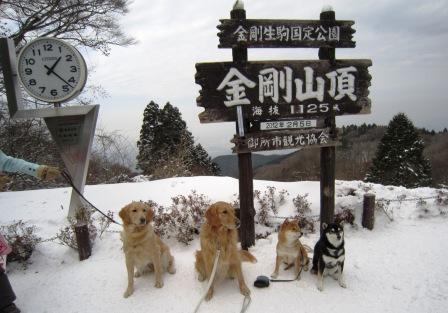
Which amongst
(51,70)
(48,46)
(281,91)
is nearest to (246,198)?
(281,91)

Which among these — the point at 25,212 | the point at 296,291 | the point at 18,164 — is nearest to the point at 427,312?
the point at 296,291

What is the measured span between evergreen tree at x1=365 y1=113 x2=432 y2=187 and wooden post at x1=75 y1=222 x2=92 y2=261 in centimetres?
2373

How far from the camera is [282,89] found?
4.62m

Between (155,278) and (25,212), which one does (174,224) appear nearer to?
(155,278)

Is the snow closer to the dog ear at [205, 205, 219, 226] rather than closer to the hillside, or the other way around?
the dog ear at [205, 205, 219, 226]

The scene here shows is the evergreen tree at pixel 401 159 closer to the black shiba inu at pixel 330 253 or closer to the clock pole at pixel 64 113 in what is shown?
the black shiba inu at pixel 330 253

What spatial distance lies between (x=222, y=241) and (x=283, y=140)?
1.88m

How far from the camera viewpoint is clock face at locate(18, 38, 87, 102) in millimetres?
5027

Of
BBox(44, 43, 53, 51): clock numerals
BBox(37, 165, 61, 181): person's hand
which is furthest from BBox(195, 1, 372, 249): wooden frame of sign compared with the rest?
BBox(44, 43, 53, 51): clock numerals

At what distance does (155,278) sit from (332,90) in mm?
3749

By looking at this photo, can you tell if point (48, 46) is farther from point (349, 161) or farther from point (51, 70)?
point (349, 161)

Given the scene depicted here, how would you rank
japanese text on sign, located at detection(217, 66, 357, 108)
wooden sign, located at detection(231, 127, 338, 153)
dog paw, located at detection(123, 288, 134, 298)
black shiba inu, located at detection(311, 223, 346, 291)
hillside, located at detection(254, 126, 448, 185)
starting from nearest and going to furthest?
black shiba inu, located at detection(311, 223, 346, 291), dog paw, located at detection(123, 288, 134, 298), japanese text on sign, located at detection(217, 66, 357, 108), wooden sign, located at detection(231, 127, 338, 153), hillside, located at detection(254, 126, 448, 185)

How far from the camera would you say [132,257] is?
3.72 metres

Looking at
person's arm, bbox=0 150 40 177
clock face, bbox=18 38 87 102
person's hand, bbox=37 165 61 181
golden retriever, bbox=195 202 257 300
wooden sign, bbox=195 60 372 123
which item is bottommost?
golden retriever, bbox=195 202 257 300
